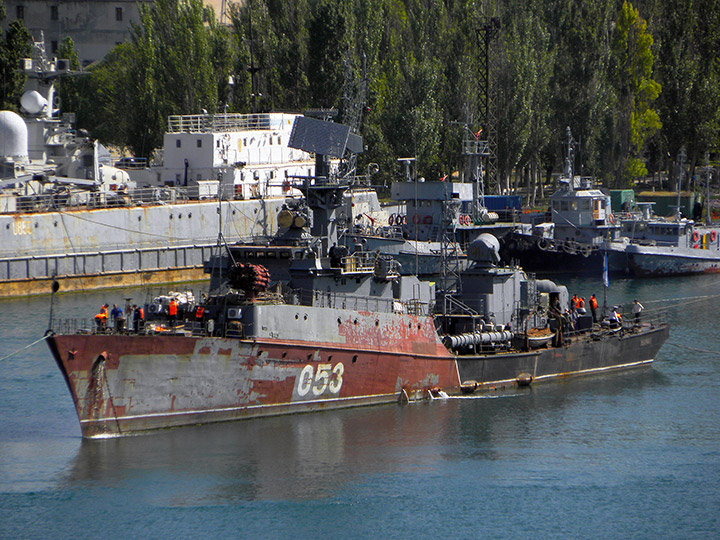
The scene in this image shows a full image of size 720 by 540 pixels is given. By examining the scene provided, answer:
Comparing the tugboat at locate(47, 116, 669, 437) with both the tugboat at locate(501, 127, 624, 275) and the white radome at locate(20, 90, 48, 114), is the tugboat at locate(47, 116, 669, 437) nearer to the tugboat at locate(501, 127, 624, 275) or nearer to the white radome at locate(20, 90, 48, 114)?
the tugboat at locate(501, 127, 624, 275)

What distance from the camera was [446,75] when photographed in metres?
66.8

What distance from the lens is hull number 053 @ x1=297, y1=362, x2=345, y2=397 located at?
2625cm

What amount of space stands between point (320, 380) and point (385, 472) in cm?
378

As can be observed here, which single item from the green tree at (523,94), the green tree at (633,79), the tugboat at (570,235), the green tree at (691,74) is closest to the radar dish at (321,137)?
the tugboat at (570,235)

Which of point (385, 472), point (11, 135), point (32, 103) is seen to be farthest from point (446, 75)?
point (385, 472)

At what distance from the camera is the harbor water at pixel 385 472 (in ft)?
69.5

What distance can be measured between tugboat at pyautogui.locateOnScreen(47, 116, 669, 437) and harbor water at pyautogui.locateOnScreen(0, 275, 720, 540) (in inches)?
22.2

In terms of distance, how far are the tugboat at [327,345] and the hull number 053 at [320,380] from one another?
0.10ft

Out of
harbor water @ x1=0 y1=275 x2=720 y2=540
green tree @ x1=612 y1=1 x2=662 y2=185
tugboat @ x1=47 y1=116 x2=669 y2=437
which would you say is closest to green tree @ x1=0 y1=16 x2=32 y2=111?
green tree @ x1=612 y1=1 x2=662 y2=185

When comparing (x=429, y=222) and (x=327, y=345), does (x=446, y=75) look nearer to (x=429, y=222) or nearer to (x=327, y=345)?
(x=429, y=222)

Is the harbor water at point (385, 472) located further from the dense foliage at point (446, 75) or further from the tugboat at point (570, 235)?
the dense foliage at point (446, 75)

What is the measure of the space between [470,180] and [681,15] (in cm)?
1770

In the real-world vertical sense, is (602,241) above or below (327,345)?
above

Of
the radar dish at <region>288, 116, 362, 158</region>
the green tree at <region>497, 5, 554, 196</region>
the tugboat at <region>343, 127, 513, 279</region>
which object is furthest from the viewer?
the green tree at <region>497, 5, 554, 196</region>
